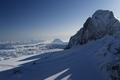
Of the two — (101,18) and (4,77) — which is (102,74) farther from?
(101,18)

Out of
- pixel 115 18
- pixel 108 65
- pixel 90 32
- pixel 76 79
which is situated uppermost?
pixel 115 18

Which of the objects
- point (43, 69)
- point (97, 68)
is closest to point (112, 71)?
point (97, 68)

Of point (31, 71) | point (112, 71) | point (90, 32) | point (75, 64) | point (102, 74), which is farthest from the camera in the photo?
point (90, 32)

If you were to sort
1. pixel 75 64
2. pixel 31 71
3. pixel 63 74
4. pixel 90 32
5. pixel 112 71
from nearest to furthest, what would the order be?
1. pixel 112 71
2. pixel 63 74
3. pixel 31 71
4. pixel 75 64
5. pixel 90 32

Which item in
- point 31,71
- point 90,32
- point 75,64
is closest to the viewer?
point 31,71

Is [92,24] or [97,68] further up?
[92,24]

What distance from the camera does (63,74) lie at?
999 inches

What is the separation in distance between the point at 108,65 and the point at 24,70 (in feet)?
49.1

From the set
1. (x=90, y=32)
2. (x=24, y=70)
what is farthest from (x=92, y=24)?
(x=24, y=70)

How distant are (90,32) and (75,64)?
44.5 m

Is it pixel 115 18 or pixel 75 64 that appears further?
pixel 115 18

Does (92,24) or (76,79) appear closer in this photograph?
(76,79)

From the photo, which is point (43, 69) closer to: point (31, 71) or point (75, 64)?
point (31, 71)

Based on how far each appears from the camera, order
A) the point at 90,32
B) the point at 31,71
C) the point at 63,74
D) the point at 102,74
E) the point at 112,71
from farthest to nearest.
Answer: the point at 90,32 < the point at 31,71 < the point at 63,74 < the point at 102,74 < the point at 112,71
